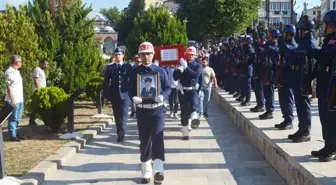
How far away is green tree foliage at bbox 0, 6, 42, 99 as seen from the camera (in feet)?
41.5

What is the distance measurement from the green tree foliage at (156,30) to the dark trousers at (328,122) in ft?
58.1

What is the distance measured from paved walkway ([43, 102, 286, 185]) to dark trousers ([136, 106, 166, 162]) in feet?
1.48

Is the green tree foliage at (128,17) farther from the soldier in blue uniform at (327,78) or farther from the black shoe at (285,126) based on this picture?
the soldier in blue uniform at (327,78)

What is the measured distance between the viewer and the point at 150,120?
260 inches

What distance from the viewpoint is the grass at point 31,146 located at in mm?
7531

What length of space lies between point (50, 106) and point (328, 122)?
6374 mm

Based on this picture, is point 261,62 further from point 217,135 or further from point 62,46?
point 62,46

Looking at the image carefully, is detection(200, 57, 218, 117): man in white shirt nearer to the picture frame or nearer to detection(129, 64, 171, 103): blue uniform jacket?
detection(129, 64, 171, 103): blue uniform jacket

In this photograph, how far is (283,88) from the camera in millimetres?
7996

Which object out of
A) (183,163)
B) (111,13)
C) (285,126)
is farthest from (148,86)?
(111,13)

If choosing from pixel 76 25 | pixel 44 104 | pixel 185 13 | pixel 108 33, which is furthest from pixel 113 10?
pixel 44 104

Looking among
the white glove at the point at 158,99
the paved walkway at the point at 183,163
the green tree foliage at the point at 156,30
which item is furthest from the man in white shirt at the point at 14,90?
the green tree foliage at the point at 156,30

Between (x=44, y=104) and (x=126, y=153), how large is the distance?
2.56 metres

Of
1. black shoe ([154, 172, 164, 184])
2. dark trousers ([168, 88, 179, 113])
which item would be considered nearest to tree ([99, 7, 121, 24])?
dark trousers ([168, 88, 179, 113])
